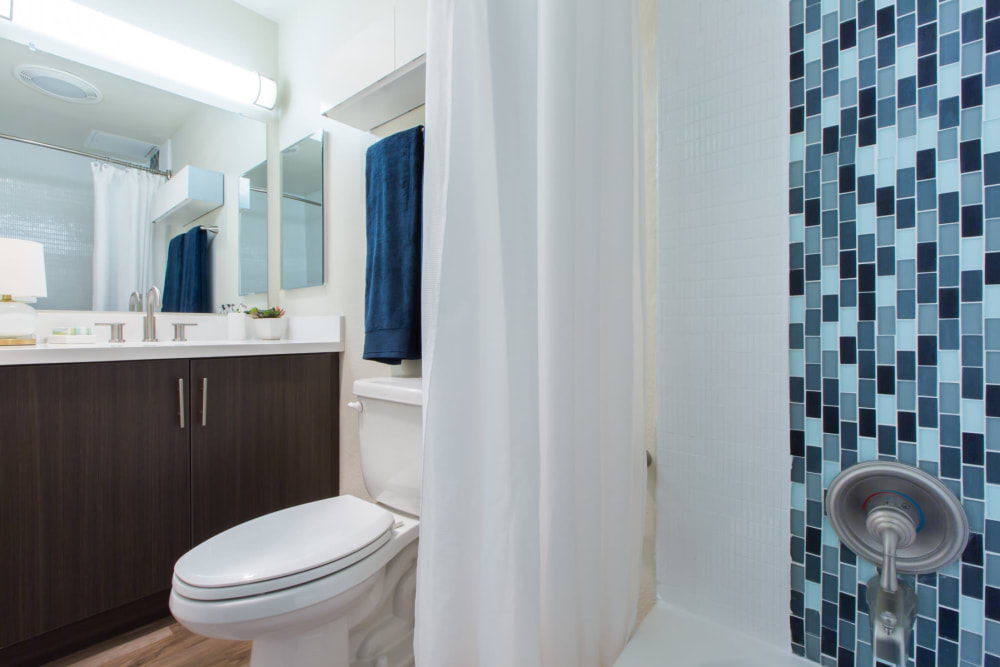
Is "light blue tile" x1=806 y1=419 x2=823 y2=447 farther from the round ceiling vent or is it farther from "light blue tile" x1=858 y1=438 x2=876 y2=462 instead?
the round ceiling vent

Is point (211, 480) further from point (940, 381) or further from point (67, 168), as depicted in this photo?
point (940, 381)

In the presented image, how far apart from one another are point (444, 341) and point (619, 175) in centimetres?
42

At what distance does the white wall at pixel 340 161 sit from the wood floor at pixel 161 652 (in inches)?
23.7

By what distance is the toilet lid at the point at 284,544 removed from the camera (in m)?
0.86

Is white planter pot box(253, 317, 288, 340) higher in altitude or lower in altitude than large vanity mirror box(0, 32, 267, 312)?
lower

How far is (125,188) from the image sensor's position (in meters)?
1.72

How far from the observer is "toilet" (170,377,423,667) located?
0.83 meters

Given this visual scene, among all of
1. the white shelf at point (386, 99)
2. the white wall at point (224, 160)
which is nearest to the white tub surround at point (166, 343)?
the white wall at point (224, 160)

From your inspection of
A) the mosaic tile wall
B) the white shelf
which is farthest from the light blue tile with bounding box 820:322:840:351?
the white shelf

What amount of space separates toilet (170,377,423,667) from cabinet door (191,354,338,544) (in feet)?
1.71

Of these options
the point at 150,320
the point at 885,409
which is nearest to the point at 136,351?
the point at 150,320

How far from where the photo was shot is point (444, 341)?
534 millimetres

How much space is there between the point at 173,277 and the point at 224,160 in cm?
57

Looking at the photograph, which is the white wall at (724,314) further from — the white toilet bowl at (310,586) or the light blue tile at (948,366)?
the white toilet bowl at (310,586)
